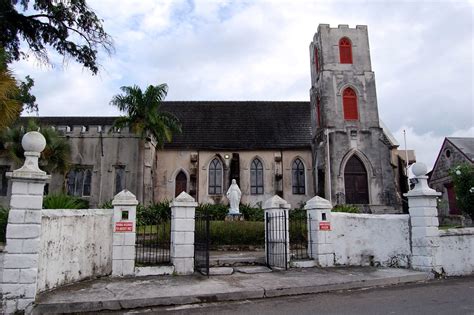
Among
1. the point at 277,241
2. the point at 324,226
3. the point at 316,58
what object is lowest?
the point at 277,241

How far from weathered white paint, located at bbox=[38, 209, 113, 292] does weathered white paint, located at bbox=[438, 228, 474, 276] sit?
9171mm

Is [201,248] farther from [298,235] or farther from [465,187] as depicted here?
[465,187]

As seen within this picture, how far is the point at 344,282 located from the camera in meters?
8.90

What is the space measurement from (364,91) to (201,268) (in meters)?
19.1

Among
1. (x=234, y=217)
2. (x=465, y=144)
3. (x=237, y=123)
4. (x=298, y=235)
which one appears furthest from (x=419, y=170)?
(x=465, y=144)

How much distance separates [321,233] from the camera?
1105cm

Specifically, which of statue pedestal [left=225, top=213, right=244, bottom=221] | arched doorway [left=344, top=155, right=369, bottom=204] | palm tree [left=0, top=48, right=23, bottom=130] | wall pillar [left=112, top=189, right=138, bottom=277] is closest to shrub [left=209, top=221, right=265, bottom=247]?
statue pedestal [left=225, top=213, right=244, bottom=221]

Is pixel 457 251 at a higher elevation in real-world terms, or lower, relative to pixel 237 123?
lower

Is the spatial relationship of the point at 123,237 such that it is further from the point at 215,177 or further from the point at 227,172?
the point at 215,177

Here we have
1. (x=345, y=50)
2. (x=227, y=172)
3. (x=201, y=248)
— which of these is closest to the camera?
(x=201, y=248)

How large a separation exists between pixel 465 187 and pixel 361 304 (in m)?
15.1

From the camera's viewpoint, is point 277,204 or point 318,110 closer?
point 277,204

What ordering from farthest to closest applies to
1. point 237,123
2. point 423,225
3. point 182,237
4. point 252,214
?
point 237,123 < point 252,214 < point 423,225 < point 182,237

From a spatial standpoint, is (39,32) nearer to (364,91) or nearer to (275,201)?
(275,201)
